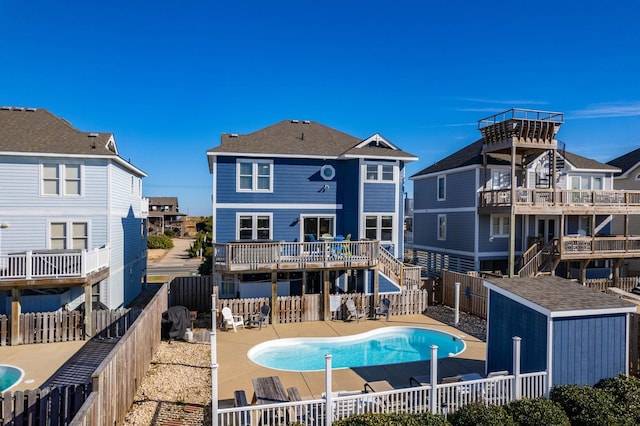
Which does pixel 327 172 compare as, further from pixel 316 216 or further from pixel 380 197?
pixel 380 197

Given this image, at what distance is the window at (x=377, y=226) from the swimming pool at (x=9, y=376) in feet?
45.8

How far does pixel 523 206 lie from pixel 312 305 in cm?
1170

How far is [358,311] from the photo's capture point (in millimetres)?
17078

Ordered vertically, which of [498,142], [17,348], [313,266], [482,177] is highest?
[498,142]

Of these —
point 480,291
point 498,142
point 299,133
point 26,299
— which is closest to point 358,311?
point 480,291

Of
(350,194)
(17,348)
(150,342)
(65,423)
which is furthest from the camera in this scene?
(350,194)

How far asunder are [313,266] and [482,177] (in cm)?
1173

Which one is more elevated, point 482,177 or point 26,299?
point 482,177

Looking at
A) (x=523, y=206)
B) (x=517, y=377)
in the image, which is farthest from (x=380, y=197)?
(x=517, y=377)

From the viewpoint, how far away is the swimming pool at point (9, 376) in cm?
1038

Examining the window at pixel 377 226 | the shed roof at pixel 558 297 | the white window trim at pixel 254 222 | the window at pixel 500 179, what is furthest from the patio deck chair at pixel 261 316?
the window at pixel 500 179

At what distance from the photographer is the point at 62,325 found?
14.1 meters

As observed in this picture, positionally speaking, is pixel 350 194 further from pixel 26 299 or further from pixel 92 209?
pixel 26 299

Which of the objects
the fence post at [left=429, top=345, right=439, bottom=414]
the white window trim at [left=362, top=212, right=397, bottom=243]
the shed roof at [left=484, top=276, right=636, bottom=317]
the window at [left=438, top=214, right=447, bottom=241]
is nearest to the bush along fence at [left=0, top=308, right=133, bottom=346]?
the white window trim at [left=362, top=212, right=397, bottom=243]
